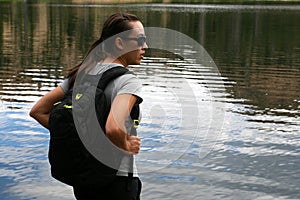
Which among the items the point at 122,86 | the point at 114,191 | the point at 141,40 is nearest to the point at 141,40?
the point at 141,40

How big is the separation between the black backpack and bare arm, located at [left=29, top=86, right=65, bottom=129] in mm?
348

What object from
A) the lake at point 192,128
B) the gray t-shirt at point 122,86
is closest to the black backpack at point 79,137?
the gray t-shirt at point 122,86

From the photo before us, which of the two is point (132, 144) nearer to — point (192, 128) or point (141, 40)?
point (141, 40)

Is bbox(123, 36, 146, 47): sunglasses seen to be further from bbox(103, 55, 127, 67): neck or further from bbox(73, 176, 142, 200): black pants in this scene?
bbox(73, 176, 142, 200): black pants

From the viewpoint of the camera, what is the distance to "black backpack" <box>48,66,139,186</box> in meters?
3.67

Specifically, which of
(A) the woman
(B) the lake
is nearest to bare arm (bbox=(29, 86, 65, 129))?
(A) the woman

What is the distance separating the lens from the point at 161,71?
2547cm

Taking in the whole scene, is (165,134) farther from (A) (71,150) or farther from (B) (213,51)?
(B) (213,51)

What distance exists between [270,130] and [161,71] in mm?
11935

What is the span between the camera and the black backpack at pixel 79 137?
367cm

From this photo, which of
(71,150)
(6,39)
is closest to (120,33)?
(71,150)

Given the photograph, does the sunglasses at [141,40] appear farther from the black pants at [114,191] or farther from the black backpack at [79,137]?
the black pants at [114,191]

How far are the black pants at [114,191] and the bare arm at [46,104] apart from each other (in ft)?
2.17

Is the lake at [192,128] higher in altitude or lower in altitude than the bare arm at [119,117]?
→ lower
